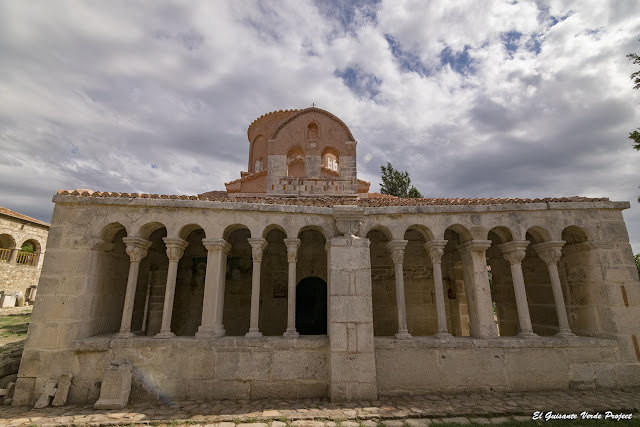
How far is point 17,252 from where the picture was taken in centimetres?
1878

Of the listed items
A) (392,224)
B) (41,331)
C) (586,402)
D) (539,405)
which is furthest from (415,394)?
Answer: (41,331)

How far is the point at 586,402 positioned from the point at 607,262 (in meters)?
2.94

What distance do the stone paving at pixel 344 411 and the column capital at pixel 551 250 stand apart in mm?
2538

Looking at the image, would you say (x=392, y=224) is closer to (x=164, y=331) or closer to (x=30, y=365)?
(x=164, y=331)

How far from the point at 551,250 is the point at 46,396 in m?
10.2

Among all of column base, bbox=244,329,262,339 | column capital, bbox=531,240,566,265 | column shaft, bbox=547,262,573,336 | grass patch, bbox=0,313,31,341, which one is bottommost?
grass patch, bbox=0,313,31,341

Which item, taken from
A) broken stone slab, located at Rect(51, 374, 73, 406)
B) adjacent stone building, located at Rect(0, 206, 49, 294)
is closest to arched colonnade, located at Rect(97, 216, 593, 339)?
broken stone slab, located at Rect(51, 374, 73, 406)

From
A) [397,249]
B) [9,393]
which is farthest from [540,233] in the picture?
[9,393]

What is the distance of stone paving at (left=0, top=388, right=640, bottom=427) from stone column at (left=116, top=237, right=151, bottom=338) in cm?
129

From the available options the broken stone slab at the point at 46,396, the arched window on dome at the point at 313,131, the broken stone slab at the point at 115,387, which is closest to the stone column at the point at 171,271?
the broken stone slab at the point at 115,387

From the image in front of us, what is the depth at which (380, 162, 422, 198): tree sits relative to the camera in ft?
73.3

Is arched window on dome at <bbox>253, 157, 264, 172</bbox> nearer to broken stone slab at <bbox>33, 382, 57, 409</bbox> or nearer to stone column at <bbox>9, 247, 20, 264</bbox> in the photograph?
broken stone slab at <bbox>33, 382, 57, 409</bbox>

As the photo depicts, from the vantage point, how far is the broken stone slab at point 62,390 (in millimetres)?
5027

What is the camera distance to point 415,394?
5.43m
